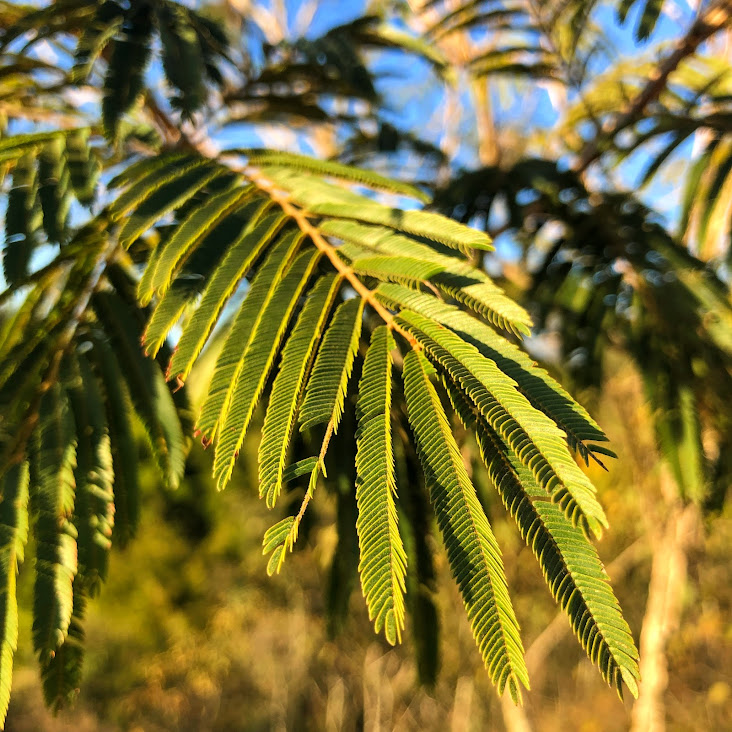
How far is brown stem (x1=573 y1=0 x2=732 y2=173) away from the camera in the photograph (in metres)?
1.50

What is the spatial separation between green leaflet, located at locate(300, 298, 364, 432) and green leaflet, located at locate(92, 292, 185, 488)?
36 centimetres

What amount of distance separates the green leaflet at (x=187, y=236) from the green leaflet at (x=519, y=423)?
419mm

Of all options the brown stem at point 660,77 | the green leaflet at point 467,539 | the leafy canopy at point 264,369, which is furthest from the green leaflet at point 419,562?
the brown stem at point 660,77

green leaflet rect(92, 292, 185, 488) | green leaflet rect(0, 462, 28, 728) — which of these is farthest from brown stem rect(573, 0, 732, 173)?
green leaflet rect(0, 462, 28, 728)

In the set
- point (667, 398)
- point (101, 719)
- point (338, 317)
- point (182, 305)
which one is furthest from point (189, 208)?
point (101, 719)

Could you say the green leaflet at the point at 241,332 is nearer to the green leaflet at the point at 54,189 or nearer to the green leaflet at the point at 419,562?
the green leaflet at the point at 419,562

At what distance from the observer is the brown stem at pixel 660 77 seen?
4.92ft

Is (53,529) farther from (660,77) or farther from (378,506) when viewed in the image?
(660,77)

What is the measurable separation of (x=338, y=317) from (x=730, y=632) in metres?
8.07

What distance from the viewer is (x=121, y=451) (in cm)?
97

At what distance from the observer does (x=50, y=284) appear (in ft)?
3.46

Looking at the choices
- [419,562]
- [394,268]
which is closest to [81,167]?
[394,268]

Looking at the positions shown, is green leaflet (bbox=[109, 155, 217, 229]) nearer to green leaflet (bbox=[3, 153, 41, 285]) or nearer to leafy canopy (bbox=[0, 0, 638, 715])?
leafy canopy (bbox=[0, 0, 638, 715])

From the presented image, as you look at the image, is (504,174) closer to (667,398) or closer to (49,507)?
(667,398)
